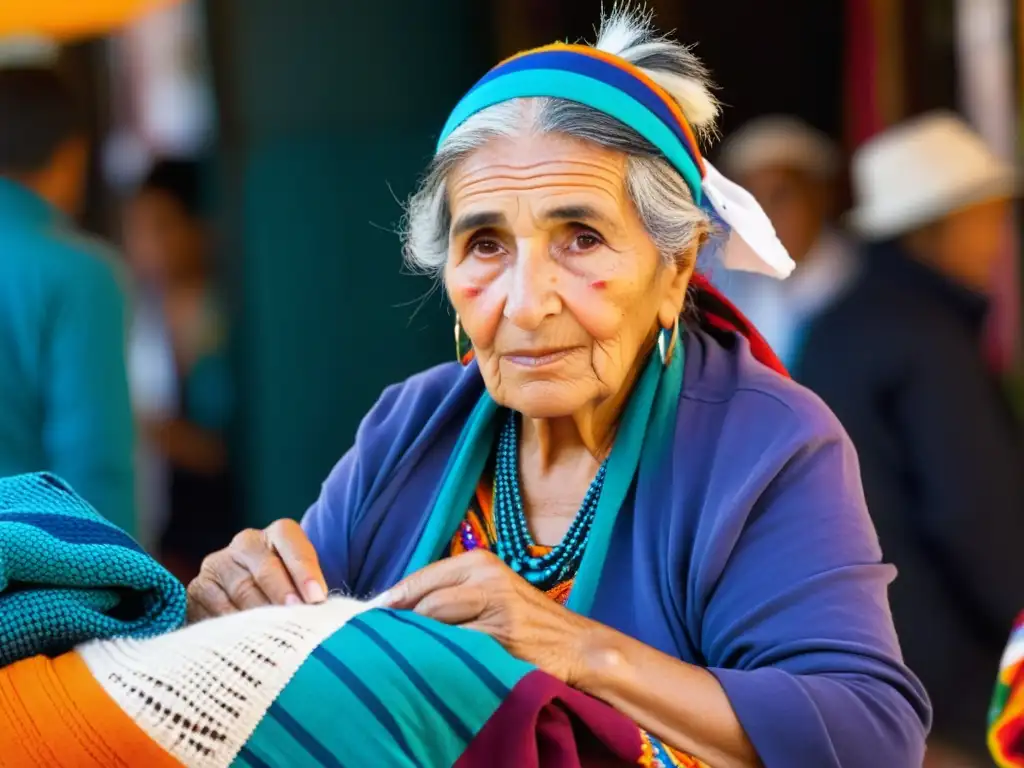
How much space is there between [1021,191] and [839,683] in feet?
14.6

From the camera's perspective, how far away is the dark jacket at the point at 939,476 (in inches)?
173

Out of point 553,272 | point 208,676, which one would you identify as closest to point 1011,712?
point 553,272

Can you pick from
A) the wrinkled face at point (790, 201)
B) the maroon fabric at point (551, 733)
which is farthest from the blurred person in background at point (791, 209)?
the maroon fabric at point (551, 733)

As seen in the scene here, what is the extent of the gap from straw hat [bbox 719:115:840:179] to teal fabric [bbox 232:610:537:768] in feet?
14.5

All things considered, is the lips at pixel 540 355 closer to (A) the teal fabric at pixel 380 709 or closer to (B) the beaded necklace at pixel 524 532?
(B) the beaded necklace at pixel 524 532

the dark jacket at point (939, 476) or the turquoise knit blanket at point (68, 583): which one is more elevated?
the turquoise knit blanket at point (68, 583)

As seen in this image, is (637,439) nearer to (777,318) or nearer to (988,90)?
(777,318)

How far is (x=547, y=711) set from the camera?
74.5 inches

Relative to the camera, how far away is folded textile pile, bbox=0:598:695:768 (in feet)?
6.02

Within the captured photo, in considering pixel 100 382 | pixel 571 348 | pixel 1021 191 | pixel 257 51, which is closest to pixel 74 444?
pixel 100 382

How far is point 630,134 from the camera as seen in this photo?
223cm

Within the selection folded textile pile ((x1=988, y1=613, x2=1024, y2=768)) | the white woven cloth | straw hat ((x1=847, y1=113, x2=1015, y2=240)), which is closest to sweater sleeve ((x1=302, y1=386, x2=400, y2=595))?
the white woven cloth

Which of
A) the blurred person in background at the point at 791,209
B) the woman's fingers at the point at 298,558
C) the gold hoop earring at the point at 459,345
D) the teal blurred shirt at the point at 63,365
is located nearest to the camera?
the woman's fingers at the point at 298,558

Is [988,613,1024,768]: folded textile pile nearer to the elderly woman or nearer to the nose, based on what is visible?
the elderly woman
